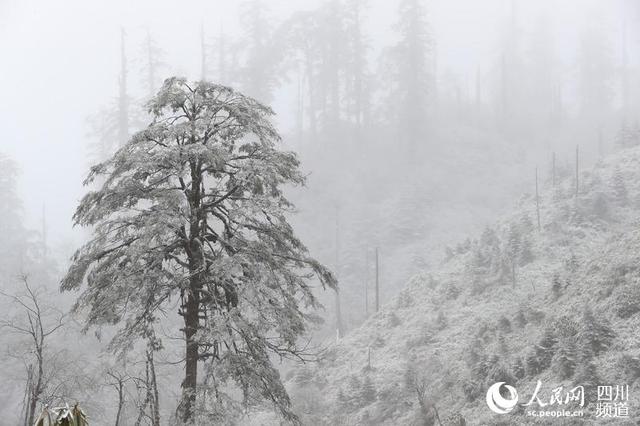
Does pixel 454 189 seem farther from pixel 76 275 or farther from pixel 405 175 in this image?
pixel 76 275

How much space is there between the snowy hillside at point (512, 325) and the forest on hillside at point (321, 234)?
11 cm

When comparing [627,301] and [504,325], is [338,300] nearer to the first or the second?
[504,325]

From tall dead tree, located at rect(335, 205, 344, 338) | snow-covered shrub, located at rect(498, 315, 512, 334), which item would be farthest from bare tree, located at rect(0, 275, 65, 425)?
snow-covered shrub, located at rect(498, 315, 512, 334)

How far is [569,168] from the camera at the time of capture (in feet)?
117

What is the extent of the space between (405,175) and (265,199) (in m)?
40.4

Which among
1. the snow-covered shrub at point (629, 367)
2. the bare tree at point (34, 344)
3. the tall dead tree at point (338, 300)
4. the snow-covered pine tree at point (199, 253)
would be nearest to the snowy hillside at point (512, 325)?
the snow-covered shrub at point (629, 367)

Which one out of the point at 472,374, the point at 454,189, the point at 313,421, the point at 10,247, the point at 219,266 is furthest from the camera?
the point at 454,189

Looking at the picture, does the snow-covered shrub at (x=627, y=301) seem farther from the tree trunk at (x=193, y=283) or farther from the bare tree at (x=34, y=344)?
the bare tree at (x=34, y=344)

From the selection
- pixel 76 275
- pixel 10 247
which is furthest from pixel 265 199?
pixel 10 247

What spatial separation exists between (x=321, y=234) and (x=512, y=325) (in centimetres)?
2509

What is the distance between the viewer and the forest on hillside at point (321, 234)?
1005 centimetres

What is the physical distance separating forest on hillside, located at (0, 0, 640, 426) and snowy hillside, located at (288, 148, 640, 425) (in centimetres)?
11

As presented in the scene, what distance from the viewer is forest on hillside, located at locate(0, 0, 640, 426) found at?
1005cm

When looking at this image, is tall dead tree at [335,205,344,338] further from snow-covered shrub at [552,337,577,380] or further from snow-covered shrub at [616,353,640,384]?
snow-covered shrub at [616,353,640,384]
